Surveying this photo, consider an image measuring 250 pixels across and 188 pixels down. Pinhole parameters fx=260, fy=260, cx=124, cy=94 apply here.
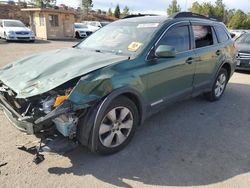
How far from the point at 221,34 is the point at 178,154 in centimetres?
326

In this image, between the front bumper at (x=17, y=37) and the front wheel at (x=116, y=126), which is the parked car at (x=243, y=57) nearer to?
the front wheel at (x=116, y=126)

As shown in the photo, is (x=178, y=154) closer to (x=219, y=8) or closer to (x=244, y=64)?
(x=244, y=64)

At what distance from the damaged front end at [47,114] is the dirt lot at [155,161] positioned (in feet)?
1.63

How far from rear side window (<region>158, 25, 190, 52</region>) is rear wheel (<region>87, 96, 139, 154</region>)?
113cm

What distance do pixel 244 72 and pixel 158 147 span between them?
7.04m

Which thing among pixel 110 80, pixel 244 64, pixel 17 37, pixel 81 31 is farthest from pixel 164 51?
pixel 81 31

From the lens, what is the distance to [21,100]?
3.03m

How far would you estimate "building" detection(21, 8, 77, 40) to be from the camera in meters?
21.5

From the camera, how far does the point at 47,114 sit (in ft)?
9.12

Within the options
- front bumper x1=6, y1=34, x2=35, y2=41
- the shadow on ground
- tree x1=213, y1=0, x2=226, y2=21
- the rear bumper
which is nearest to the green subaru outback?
the shadow on ground

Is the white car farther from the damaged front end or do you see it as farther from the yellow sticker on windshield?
the damaged front end

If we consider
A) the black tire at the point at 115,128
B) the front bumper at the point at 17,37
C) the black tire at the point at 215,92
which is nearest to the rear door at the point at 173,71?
the black tire at the point at 115,128

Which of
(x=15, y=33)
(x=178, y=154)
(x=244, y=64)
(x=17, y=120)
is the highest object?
(x=17, y=120)

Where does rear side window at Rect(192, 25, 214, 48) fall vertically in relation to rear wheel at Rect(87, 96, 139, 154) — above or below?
above
